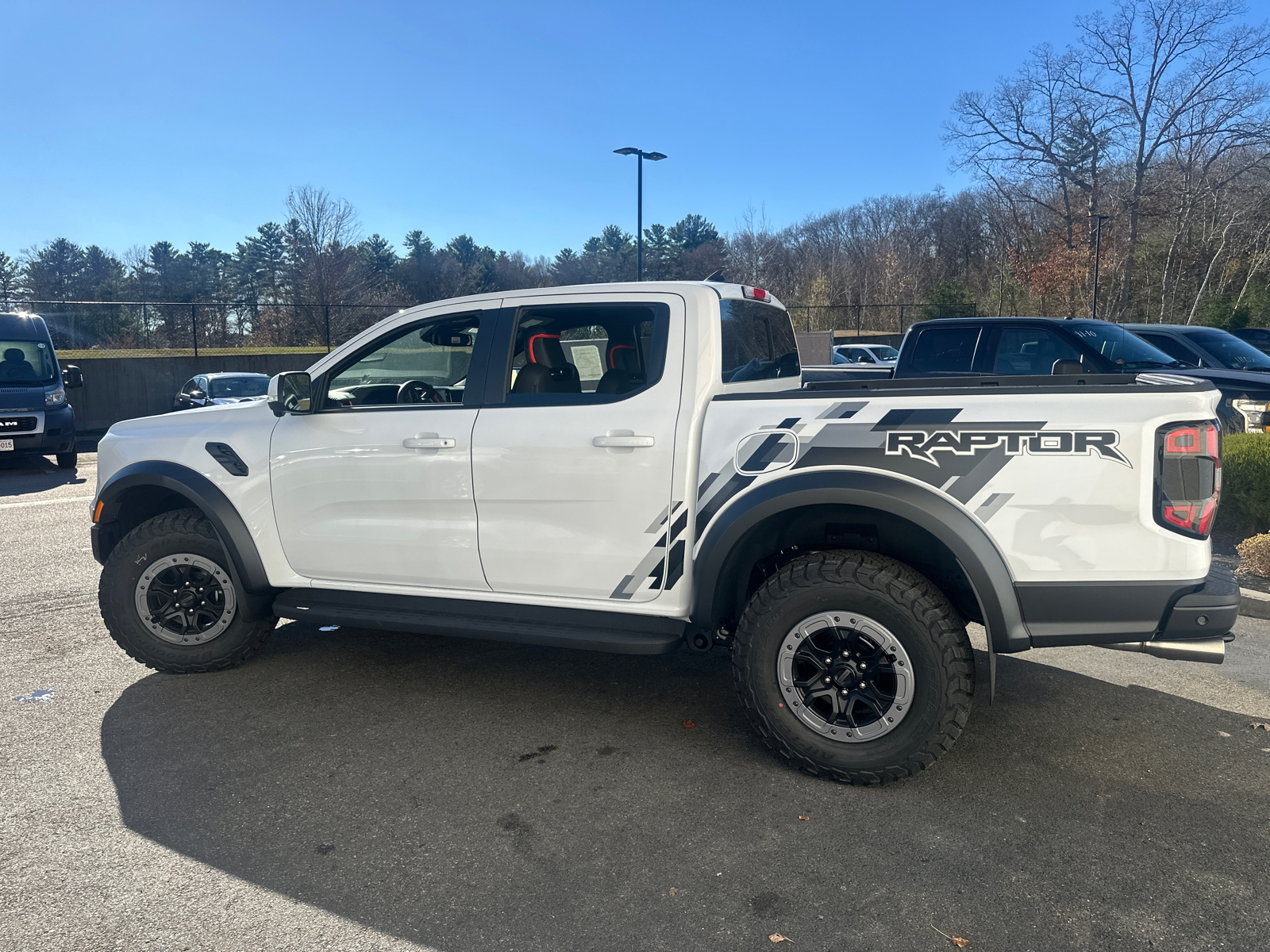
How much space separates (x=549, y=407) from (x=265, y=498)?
1.62 m

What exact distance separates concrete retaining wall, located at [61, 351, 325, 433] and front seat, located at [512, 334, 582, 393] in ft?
59.3

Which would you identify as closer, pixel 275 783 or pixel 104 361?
pixel 275 783

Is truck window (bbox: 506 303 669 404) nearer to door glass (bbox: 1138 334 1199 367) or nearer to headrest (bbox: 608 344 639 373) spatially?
headrest (bbox: 608 344 639 373)

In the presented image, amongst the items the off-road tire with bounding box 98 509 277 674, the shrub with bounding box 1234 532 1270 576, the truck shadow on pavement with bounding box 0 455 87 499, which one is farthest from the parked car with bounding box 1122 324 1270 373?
the truck shadow on pavement with bounding box 0 455 87 499

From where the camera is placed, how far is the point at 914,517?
3355 mm

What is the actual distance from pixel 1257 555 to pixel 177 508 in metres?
6.92

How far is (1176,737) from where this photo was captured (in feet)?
13.1

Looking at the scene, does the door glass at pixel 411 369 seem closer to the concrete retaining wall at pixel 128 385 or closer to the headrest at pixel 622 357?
the headrest at pixel 622 357

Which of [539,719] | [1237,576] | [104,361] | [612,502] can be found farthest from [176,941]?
[104,361]

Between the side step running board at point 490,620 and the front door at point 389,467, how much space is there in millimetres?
109

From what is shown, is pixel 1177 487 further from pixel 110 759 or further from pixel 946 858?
pixel 110 759

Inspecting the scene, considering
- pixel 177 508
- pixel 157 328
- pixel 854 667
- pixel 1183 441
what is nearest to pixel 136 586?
pixel 177 508

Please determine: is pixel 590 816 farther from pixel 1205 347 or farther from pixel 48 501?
pixel 1205 347

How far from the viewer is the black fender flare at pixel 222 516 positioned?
4.56m
